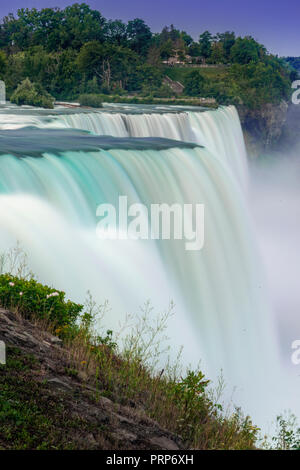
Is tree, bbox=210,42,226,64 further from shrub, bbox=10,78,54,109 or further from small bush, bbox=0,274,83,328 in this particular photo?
small bush, bbox=0,274,83,328

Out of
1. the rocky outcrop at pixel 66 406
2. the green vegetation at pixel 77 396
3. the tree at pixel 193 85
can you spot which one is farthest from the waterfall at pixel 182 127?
the rocky outcrop at pixel 66 406

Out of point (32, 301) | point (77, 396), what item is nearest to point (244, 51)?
point (32, 301)

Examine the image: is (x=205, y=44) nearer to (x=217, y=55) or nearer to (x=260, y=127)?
(x=217, y=55)

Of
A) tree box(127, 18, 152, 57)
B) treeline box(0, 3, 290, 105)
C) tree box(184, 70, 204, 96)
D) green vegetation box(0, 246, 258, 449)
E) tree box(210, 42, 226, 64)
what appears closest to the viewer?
green vegetation box(0, 246, 258, 449)

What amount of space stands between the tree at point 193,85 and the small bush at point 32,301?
170 feet

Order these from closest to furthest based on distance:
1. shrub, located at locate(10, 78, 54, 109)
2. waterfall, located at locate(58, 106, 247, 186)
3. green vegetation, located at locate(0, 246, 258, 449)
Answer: green vegetation, located at locate(0, 246, 258, 449) < waterfall, located at locate(58, 106, 247, 186) < shrub, located at locate(10, 78, 54, 109)

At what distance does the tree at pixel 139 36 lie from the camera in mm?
77688

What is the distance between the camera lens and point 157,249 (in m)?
12.0

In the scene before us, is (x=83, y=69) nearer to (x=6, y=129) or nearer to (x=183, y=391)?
(x=6, y=129)

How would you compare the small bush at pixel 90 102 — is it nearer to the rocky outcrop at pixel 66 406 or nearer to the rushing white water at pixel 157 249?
the rushing white water at pixel 157 249

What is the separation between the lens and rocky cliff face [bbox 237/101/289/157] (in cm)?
5331

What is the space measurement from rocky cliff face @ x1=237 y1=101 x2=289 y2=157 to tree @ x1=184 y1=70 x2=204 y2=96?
5256mm

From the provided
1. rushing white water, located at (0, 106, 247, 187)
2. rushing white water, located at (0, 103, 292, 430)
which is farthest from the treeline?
rushing white water, located at (0, 103, 292, 430)

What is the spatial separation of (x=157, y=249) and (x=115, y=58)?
50.5 metres
